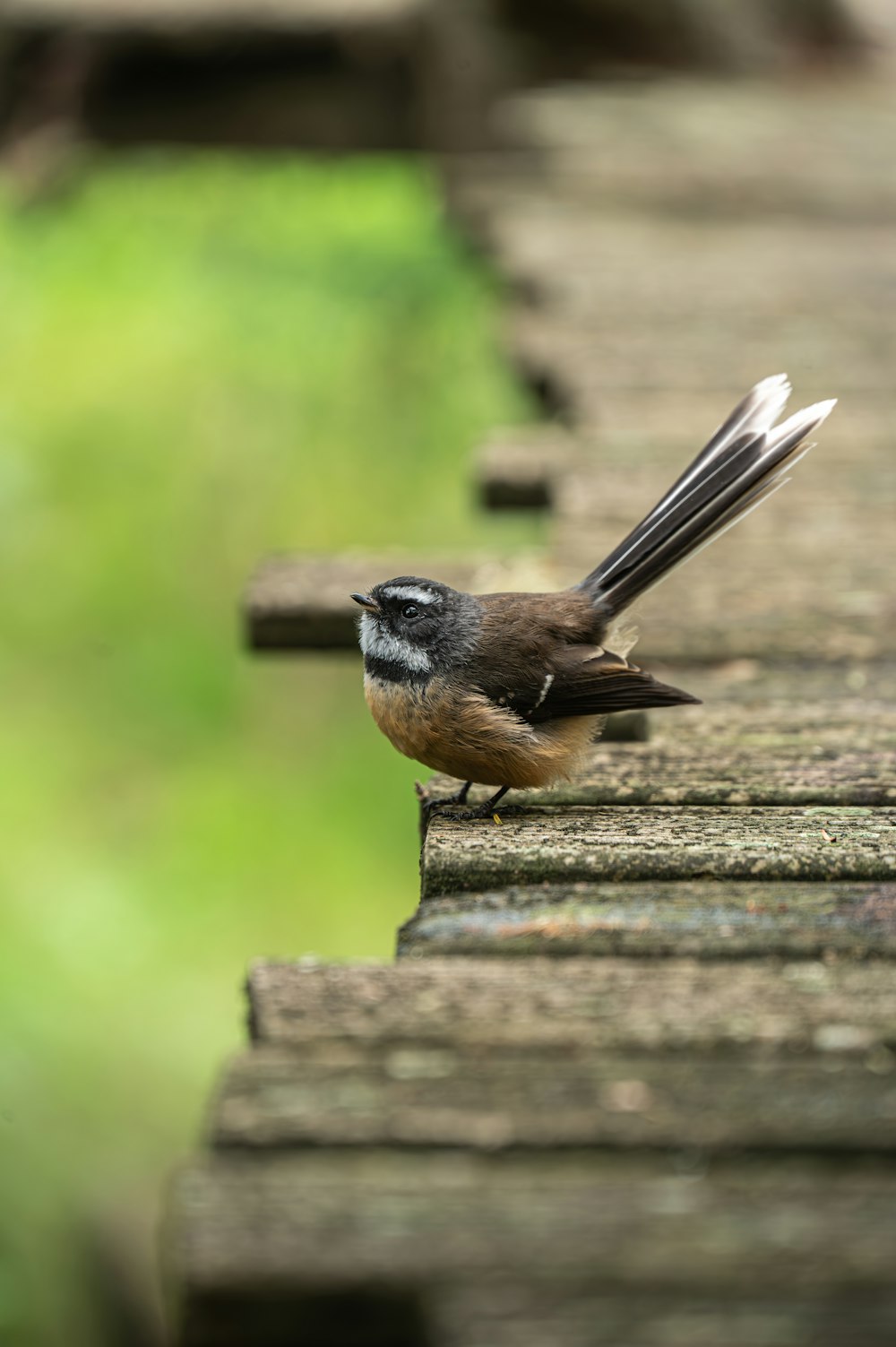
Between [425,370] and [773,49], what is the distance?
10.5 feet

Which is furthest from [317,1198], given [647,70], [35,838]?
[647,70]

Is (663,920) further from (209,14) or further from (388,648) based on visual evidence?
(209,14)

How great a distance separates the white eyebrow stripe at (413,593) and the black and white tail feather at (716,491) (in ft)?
1.12

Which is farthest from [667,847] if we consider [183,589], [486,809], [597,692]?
[183,589]

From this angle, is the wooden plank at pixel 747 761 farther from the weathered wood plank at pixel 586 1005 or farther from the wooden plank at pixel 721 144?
the wooden plank at pixel 721 144

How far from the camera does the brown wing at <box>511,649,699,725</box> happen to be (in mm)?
3031

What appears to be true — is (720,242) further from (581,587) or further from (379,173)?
(379,173)

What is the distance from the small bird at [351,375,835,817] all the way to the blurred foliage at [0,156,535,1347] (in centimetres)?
331

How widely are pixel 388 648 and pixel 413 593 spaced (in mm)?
141

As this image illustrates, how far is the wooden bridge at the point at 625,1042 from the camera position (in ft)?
5.09

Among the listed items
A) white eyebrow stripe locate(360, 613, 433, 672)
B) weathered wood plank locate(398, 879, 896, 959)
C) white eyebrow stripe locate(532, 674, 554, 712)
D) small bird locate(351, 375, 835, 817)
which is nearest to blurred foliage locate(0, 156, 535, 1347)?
white eyebrow stripe locate(360, 613, 433, 672)

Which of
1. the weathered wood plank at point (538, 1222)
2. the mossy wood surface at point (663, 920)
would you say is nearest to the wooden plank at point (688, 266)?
the mossy wood surface at point (663, 920)

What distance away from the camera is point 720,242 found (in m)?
7.70

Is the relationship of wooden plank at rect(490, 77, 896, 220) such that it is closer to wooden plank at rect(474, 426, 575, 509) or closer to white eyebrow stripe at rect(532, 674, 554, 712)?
wooden plank at rect(474, 426, 575, 509)
